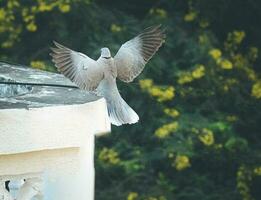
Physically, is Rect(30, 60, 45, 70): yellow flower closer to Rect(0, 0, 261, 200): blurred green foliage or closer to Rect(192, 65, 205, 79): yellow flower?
Rect(0, 0, 261, 200): blurred green foliage

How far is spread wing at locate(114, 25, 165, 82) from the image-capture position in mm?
3756

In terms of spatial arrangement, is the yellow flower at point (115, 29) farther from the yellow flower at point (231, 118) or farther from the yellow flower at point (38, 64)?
the yellow flower at point (231, 118)

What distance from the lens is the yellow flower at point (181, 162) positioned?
276 inches

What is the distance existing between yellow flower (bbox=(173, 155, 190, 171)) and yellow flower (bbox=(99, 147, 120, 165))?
43cm

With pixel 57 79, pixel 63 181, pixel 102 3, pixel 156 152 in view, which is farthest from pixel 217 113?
pixel 63 181

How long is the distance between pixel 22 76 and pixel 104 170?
3.34 metres

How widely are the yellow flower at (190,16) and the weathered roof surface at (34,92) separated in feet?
11.7

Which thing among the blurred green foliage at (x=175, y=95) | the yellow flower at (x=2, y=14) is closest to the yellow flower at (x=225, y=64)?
the blurred green foliage at (x=175, y=95)

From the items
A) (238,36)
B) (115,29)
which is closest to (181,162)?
(115,29)

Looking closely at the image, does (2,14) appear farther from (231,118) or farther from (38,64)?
(231,118)

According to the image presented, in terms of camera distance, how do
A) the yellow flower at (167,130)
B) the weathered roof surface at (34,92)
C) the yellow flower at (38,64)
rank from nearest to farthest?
1. the weathered roof surface at (34,92)
2. the yellow flower at (167,130)
3. the yellow flower at (38,64)

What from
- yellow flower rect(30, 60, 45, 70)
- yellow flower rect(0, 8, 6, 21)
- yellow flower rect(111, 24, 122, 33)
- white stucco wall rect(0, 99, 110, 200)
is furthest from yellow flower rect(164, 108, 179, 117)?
white stucco wall rect(0, 99, 110, 200)

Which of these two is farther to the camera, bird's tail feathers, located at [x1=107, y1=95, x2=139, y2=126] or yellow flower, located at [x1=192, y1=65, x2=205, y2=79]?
yellow flower, located at [x1=192, y1=65, x2=205, y2=79]

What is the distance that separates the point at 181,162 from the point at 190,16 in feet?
4.18
